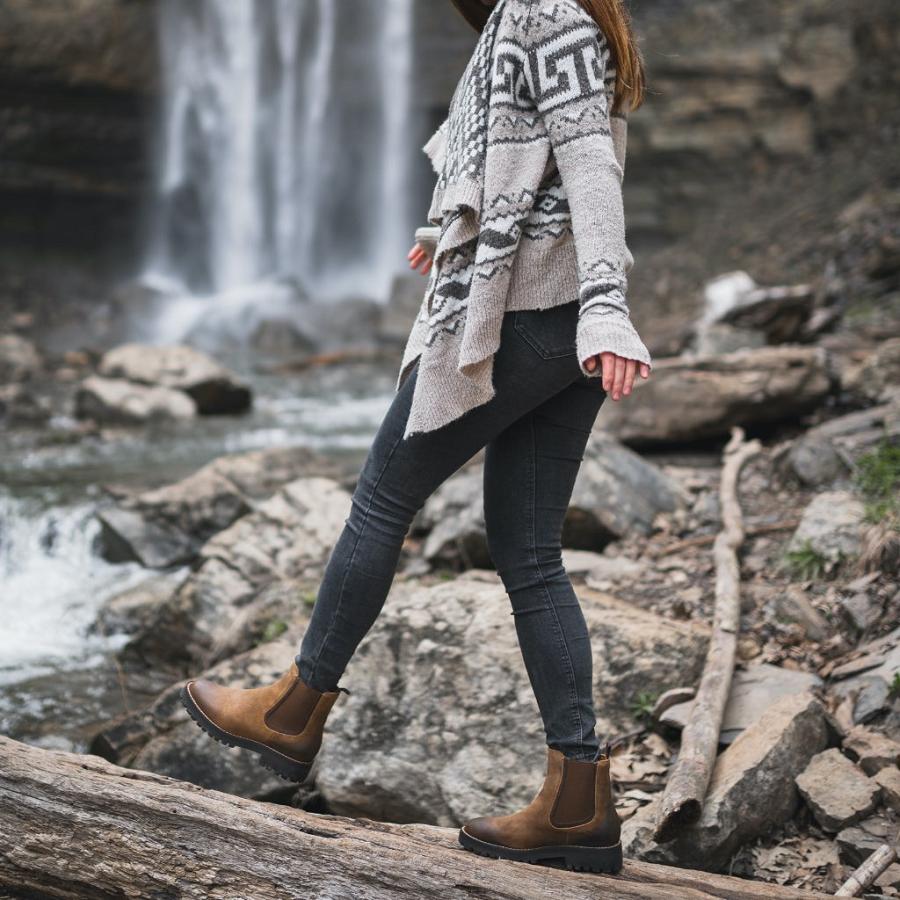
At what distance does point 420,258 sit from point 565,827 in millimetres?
1273

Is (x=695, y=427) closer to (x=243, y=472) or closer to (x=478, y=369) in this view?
(x=243, y=472)

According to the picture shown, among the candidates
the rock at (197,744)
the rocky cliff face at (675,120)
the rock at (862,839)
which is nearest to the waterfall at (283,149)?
the rocky cliff face at (675,120)

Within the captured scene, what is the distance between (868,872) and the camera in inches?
82.7

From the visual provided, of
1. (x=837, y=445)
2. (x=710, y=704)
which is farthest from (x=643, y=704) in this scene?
(x=837, y=445)

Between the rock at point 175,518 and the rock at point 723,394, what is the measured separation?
2.26m

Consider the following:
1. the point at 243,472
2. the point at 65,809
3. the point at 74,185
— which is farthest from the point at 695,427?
the point at 74,185

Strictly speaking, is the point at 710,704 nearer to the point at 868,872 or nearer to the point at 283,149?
the point at 868,872

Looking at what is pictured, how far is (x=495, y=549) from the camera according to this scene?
2.15 m

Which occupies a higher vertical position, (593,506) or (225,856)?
(593,506)

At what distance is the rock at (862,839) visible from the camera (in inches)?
88.7

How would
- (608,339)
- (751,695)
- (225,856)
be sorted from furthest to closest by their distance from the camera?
(751,695) < (225,856) < (608,339)

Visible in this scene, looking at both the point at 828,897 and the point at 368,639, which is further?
the point at 368,639

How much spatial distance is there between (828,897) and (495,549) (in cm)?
89

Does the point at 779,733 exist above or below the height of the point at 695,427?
below
